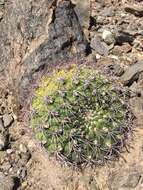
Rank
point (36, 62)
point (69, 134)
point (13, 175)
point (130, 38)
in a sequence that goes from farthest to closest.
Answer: point (130, 38) → point (36, 62) → point (13, 175) → point (69, 134)

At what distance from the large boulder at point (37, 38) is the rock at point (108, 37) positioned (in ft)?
1.38

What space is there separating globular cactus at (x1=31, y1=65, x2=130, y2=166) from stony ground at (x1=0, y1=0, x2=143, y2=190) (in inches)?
6.9

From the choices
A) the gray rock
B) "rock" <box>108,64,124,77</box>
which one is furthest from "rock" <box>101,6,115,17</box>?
the gray rock

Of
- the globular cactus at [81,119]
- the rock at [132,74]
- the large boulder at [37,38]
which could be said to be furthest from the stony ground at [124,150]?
the large boulder at [37,38]

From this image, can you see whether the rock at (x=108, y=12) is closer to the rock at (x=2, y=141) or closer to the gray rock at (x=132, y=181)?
the rock at (x=2, y=141)

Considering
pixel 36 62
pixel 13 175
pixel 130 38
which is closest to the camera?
pixel 13 175

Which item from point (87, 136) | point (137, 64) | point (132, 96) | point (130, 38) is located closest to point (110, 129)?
point (87, 136)

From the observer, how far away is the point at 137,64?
5578 mm

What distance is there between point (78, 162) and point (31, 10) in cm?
206

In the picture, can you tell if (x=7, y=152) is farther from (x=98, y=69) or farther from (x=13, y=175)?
(x=98, y=69)

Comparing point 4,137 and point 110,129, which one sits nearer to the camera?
point 110,129

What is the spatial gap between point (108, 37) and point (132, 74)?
0.92 meters

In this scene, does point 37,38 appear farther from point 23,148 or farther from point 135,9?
point 135,9

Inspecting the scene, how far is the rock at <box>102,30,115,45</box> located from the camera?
6133 millimetres
